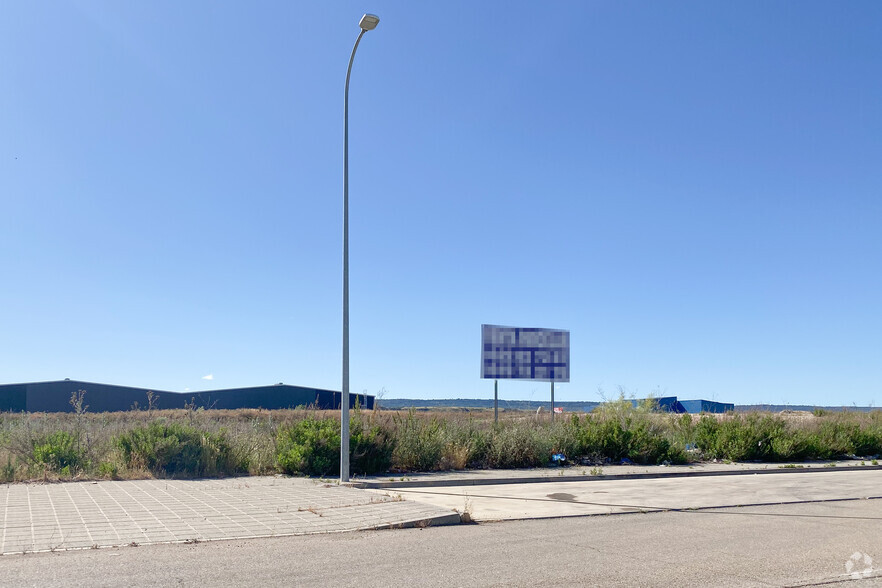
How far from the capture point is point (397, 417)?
1942cm

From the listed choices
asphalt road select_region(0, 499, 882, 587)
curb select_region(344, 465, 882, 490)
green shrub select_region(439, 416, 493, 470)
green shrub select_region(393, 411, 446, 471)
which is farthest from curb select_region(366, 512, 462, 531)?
green shrub select_region(439, 416, 493, 470)

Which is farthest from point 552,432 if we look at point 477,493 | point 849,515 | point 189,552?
point 189,552

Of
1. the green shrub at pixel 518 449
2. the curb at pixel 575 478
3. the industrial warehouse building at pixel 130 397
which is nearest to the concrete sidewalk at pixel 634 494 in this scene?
the curb at pixel 575 478

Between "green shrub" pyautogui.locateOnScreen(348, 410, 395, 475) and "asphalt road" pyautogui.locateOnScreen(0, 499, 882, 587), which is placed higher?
"green shrub" pyautogui.locateOnScreen(348, 410, 395, 475)

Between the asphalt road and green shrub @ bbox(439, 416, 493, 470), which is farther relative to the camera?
→ green shrub @ bbox(439, 416, 493, 470)

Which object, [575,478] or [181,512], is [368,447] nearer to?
[575,478]

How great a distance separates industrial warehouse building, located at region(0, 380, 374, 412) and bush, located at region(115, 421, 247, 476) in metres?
25.3

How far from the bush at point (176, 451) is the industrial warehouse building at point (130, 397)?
2527 centimetres

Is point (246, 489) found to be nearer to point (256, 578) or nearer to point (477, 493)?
point (477, 493)

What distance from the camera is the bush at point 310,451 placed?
16.6 m

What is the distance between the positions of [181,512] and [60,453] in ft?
21.9

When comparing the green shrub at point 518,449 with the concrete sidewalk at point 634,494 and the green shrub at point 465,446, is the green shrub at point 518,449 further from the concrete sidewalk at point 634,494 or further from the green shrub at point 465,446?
the concrete sidewalk at point 634,494

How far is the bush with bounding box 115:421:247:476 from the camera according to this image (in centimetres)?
1619

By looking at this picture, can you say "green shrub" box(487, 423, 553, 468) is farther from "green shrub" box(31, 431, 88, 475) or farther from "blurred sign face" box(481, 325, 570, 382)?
"green shrub" box(31, 431, 88, 475)
